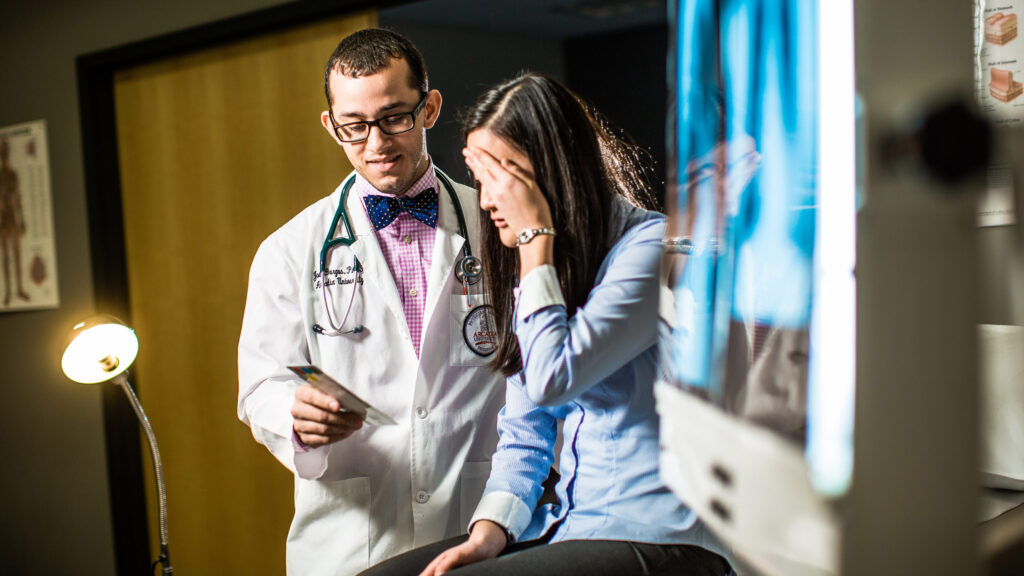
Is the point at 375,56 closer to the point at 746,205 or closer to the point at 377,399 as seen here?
the point at 377,399

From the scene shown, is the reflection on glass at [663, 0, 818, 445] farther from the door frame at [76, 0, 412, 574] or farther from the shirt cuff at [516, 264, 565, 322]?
the door frame at [76, 0, 412, 574]

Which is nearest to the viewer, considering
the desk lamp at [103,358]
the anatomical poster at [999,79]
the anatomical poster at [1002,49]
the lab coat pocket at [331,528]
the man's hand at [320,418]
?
the anatomical poster at [999,79]

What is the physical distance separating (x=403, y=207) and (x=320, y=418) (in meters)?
0.40

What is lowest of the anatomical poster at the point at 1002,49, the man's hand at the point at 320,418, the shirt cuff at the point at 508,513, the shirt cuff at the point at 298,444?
the shirt cuff at the point at 508,513

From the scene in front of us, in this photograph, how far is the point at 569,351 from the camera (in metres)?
0.90

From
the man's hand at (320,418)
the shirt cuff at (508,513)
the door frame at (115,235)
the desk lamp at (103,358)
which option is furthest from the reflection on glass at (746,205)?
the door frame at (115,235)

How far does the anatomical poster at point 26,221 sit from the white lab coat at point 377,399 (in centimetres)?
155

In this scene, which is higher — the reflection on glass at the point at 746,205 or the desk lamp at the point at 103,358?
the reflection on glass at the point at 746,205

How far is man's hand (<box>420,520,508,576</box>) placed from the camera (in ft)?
3.38

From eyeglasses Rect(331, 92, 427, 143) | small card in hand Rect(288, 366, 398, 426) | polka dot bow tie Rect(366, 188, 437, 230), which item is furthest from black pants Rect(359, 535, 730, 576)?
eyeglasses Rect(331, 92, 427, 143)

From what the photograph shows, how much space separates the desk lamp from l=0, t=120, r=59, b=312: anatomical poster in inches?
39.3

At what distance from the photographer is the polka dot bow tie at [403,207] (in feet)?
4.28

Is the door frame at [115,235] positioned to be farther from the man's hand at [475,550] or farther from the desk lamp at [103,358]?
the man's hand at [475,550]

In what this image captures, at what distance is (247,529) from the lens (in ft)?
6.32
